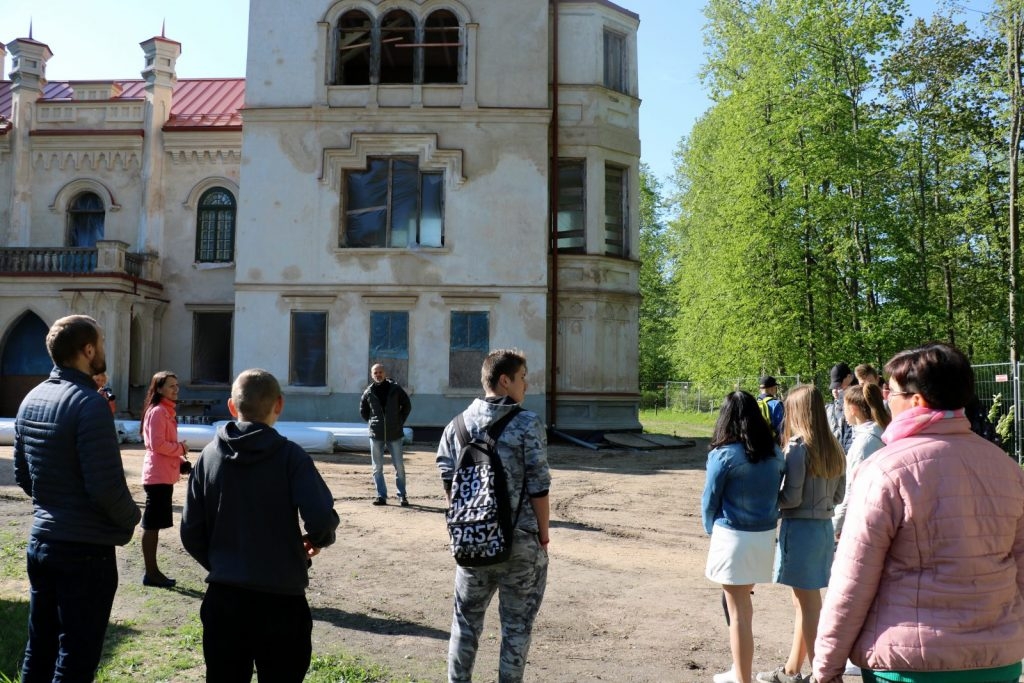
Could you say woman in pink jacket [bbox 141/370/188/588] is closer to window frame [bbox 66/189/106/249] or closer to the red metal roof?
the red metal roof

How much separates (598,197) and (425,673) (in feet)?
63.6

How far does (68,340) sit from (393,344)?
733 inches

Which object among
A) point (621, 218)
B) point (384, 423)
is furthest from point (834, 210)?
point (384, 423)

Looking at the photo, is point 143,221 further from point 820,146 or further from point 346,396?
point 820,146

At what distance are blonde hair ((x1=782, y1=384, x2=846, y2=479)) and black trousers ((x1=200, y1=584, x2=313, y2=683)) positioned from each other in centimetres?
342

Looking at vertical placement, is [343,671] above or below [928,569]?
below

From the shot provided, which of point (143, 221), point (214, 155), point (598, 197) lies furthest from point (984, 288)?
point (143, 221)

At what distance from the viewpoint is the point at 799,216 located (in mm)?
26828

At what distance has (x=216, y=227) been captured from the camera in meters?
27.9

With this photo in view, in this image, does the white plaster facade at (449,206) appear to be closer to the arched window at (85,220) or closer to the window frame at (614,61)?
the window frame at (614,61)

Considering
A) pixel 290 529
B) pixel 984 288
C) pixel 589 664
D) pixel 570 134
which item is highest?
pixel 570 134

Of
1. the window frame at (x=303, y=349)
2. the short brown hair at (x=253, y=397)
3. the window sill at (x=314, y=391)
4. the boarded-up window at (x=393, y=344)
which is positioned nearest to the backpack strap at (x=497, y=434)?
the short brown hair at (x=253, y=397)

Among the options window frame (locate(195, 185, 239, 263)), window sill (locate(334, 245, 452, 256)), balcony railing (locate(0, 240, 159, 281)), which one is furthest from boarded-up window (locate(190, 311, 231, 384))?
window sill (locate(334, 245, 452, 256))

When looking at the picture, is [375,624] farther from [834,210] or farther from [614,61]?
[834,210]
